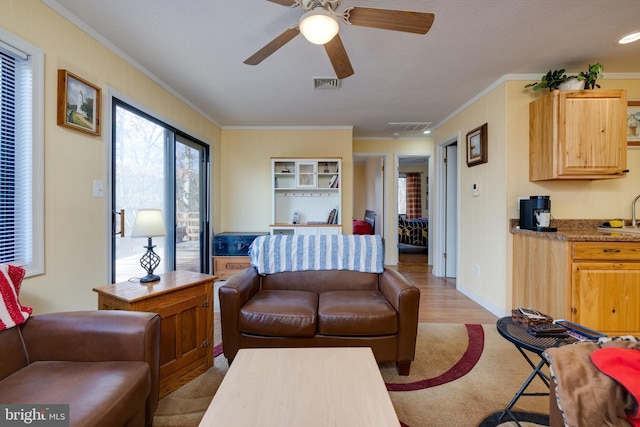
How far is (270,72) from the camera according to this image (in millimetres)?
2658

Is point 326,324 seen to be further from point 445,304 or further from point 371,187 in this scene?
point 371,187

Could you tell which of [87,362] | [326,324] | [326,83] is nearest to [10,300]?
[87,362]

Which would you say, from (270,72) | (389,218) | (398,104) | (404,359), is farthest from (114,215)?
(389,218)

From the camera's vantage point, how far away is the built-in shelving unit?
424cm

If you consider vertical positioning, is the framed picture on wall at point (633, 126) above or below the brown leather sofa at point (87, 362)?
above

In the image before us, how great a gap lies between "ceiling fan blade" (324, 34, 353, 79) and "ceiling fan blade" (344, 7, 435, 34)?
139 mm

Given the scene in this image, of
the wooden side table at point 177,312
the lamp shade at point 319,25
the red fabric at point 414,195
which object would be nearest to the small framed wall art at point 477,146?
the lamp shade at point 319,25

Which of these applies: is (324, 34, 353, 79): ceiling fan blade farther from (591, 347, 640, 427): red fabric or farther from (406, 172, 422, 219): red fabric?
(406, 172, 422, 219): red fabric

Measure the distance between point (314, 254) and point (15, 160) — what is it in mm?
2029

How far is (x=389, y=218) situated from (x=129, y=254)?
13.9ft

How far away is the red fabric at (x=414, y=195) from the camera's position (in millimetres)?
8375

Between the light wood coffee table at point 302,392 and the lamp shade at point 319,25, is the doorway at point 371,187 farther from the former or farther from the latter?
the light wood coffee table at point 302,392

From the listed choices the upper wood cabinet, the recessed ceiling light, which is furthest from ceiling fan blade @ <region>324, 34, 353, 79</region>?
the recessed ceiling light

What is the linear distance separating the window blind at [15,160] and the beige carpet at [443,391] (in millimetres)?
1240
